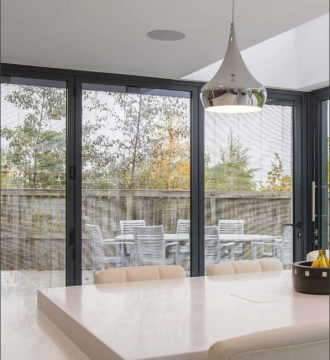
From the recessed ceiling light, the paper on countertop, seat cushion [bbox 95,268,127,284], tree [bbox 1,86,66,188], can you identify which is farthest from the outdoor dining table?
the paper on countertop

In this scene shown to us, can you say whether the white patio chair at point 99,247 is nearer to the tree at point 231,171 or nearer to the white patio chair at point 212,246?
the white patio chair at point 212,246

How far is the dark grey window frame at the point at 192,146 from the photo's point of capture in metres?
3.61

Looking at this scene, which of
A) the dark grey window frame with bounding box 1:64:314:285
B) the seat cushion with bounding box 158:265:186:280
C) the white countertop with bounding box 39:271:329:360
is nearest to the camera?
the white countertop with bounding box 39:271:329:360

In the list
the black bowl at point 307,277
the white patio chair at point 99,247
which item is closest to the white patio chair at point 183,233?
the white patio chair at point 99,247

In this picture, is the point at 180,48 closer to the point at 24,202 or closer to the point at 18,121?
the point at 18,121

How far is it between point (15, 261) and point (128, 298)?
5.87ft

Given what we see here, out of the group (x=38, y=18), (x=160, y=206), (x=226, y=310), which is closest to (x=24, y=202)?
(x=160, y=206)

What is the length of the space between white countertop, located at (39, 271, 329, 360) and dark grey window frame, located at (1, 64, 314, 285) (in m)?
1.46

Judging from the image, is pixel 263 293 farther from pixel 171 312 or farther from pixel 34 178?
pixel 34 178

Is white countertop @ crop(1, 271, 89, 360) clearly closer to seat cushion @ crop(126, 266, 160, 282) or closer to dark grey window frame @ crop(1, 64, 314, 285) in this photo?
seat cushion @ crop(126, 266, 160, 282)

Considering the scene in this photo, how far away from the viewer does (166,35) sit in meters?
2.79

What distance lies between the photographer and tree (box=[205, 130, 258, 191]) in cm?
407

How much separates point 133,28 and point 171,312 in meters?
1.67

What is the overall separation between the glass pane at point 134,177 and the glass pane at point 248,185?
0.25m
